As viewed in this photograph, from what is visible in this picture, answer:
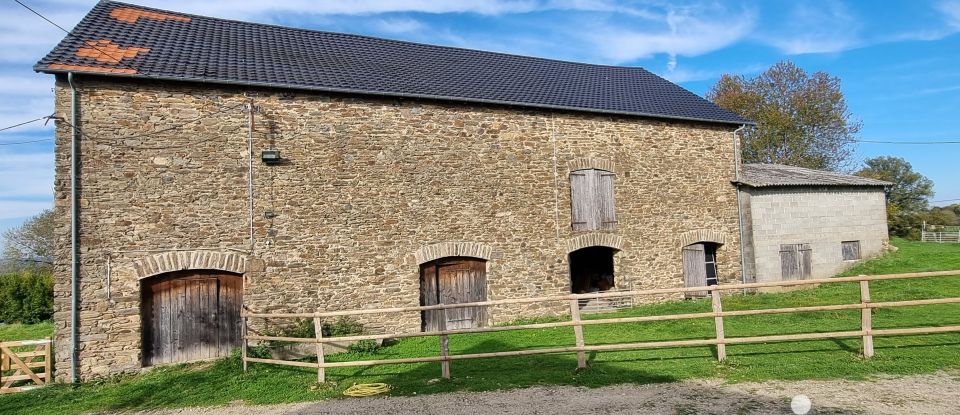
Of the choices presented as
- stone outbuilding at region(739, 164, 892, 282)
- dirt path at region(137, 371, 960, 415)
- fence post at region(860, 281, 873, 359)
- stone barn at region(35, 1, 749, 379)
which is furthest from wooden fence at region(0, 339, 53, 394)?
stone outbuilding at region(739, 164, 892, 282)

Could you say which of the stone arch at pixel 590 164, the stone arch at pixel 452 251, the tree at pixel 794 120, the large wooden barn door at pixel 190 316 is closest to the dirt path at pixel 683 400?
the large wooden barn door at pixel 190 316

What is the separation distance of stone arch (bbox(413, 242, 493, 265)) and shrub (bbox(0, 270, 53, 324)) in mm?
13692

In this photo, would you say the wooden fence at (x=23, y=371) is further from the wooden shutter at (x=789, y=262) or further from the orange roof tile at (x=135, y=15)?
the wooden shutter at (x=789, y=262)

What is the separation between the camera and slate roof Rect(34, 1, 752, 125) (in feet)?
29.1

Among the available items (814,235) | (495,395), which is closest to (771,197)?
(814,235)

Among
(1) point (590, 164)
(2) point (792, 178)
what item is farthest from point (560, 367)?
(2) point (792, 178)

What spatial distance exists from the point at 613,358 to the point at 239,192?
21.8ft

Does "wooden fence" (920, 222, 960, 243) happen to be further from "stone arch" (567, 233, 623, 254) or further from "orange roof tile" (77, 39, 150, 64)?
"orange roof tile" (77, 39, 150, 64)

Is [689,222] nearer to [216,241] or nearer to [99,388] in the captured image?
[216,241]

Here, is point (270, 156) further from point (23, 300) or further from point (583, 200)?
point (23, 300)

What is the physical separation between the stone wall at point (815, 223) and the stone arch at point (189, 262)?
37.4 ft

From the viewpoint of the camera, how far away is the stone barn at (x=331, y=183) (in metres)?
8.12

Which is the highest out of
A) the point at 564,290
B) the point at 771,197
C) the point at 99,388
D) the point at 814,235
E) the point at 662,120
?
the point at 662,120

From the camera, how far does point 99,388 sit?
24.4 feet
